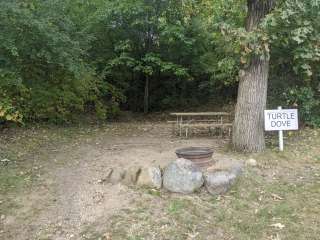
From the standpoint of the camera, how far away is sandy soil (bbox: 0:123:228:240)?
5438 mm

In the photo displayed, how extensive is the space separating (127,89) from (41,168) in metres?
7.68

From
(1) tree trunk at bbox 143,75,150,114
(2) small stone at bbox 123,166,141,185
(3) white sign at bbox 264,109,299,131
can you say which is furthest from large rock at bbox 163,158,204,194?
(1) tree trunk at bbox 143,75,150,114

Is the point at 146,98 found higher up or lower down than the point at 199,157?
higher up

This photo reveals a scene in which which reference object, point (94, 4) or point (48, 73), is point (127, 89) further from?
point (48, 73)

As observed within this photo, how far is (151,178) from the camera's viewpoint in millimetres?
6254

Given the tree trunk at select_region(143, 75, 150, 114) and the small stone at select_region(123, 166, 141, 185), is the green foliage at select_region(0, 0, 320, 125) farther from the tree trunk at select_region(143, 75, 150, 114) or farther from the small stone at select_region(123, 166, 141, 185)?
the small stone at select_region(123, 166, 141, 185)

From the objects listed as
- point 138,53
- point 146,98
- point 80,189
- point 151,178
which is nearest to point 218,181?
point 151,178

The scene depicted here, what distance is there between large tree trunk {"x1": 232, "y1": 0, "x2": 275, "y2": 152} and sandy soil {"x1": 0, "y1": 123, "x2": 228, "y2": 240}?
804mm

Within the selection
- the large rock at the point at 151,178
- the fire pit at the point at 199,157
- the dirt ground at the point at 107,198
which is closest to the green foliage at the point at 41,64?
the dirt ground at the point at 107,198

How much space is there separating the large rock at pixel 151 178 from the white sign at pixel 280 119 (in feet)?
8.45

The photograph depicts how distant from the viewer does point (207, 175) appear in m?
6.22

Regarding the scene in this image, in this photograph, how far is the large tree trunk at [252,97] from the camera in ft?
25.6

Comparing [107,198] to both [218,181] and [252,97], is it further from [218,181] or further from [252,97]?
[252,97]

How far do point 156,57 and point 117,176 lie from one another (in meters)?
7.06
